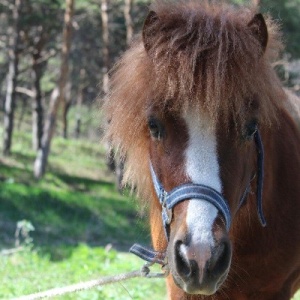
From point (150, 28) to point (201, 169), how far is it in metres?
0.85

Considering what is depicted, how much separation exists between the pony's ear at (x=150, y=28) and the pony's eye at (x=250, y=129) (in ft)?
2.14

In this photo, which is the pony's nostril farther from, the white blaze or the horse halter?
the horse halter

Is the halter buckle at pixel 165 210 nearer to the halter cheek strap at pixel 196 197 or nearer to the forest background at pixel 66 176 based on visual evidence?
the halter cheek strap at pixel 196 197

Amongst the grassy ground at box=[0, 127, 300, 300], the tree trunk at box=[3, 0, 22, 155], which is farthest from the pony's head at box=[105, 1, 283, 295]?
the tree trunk at box=[3, 0, 22, 155]

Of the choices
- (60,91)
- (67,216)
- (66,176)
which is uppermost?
(60,91)

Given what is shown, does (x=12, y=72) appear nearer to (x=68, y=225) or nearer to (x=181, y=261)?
(x=68, y=225)

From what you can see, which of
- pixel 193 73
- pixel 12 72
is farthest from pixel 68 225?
pixel 193 73

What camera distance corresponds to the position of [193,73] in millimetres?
2811

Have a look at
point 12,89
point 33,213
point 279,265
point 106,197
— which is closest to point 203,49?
point 279,265

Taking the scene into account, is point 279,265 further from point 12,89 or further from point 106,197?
point 12,89

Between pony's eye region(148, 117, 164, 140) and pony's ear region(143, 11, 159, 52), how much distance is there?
15.8 inches

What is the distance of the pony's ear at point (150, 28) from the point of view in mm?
3072

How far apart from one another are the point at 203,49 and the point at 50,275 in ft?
17.0

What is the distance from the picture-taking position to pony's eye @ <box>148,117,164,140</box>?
9.55ft
